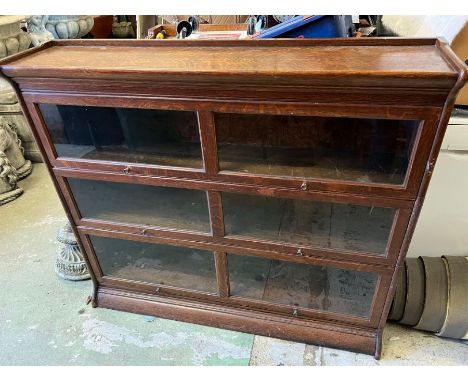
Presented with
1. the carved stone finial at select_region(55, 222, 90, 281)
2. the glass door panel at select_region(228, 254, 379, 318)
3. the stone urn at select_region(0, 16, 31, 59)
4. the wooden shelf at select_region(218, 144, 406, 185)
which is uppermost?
the stone urn at select_region(0, 16, 31, 59)

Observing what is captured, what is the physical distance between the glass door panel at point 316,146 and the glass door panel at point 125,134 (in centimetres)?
11

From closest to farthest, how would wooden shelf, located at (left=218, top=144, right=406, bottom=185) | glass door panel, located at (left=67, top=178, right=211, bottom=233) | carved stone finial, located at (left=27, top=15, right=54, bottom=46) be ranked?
wooden shelf, located at (left=218, top=144, right=406, bottom=185), glass door panel, located at (left=67, top=178, right=211, bottom=233), carved stone finial, located at (left=27, top=15, right=54, bottom=46)

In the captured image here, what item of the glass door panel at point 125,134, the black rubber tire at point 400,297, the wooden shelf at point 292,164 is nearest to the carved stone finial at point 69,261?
the glass door panel at point 125,134

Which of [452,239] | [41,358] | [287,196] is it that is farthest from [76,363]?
[452,239]

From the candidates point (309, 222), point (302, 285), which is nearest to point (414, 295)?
point (302, 285)

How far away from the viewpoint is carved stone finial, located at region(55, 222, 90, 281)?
1.42m

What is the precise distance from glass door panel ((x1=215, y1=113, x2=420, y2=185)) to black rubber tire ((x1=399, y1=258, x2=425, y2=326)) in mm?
499

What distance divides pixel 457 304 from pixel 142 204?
1046 mm

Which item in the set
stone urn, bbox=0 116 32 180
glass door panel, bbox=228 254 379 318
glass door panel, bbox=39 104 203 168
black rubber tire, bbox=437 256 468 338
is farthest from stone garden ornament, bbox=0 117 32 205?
black rubber tire, bbox=437 256 468 338

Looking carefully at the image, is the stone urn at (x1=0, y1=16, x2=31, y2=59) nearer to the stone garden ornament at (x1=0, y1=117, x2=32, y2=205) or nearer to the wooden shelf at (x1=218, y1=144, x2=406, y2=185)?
the stone garden ornament at (x1=0, y1=117, x2=32, y2=205)

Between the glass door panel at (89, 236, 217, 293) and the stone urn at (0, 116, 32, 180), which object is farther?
the stone urn at (0, 116, 32, 180)

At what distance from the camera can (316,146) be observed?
35.1 inches

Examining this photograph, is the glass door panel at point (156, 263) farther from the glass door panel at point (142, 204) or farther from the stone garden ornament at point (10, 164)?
the stone garden ornament at point (10, 164)

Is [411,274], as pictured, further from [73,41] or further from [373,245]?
[73,41]
